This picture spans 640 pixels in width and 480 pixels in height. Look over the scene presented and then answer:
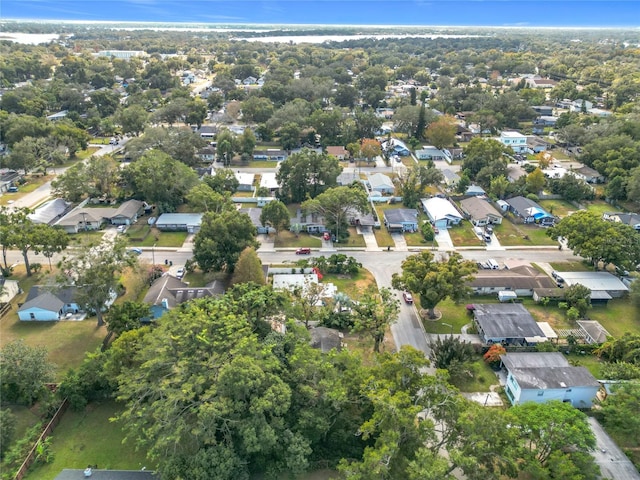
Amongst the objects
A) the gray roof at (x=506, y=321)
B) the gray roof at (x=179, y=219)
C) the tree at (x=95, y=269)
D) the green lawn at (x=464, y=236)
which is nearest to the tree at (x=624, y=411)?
the gray roof at (x=506, y=321)

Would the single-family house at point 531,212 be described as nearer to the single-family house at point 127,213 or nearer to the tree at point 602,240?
the tree at point 602,240

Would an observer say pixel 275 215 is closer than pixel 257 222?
Yes

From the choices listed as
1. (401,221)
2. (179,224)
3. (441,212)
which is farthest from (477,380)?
(179,224)

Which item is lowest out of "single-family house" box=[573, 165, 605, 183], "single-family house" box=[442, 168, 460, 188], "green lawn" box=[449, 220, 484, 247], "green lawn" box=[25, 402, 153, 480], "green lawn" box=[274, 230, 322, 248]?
"green lawn" box=[25, 402, 153, 480]

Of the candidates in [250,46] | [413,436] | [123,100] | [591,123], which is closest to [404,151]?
[591,123]

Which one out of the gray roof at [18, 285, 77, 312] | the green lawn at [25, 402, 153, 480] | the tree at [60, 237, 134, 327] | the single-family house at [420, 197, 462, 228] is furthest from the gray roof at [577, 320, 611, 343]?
the gray roof at [18, 285, 77, 312]

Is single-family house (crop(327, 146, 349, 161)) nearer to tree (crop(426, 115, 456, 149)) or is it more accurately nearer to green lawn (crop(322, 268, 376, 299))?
tree (crop(426, 115, 456, 149))

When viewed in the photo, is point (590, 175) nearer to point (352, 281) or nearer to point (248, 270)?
point (352, 281)
